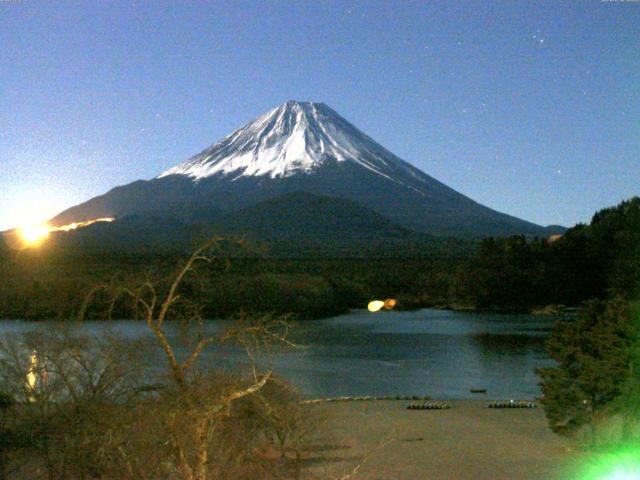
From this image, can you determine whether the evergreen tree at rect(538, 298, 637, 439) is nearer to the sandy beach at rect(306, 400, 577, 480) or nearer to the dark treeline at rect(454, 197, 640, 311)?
the sandy beach at rect(306, 400, 577, 480)

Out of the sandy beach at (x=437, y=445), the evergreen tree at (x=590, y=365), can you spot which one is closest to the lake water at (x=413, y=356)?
the sandy beach at (x=437, y=445)

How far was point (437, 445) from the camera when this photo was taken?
1179 centimetres

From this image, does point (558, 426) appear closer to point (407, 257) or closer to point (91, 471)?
point (91, 471)

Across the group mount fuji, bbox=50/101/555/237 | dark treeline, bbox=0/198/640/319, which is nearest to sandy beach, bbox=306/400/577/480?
dark treeline, bbox=0/198/640/319

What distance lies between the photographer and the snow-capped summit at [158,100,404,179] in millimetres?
99500

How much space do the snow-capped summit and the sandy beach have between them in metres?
82.8

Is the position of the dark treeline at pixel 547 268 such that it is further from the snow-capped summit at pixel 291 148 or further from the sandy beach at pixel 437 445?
the snow-capped summit at pixel 291 148

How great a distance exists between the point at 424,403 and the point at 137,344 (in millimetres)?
10210

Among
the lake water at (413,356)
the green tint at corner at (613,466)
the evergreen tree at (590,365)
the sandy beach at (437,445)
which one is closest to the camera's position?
the green tint at corner at (613,466)

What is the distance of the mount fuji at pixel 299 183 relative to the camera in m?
84.8

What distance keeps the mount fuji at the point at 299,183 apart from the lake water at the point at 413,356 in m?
43.2

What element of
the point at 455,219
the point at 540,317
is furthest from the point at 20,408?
the point at 455,219

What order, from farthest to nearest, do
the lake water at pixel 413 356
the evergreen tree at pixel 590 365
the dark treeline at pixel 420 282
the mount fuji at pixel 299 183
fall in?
the mount fuji at pixel 299 183 < the dark treeline at pixel 420 282 < the lake water at pixel 413 356 < the evergreen tree at pixel 590 365

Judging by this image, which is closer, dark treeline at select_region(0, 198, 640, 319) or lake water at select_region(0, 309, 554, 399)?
lake water at select_region(0, 309, 554, 399)
